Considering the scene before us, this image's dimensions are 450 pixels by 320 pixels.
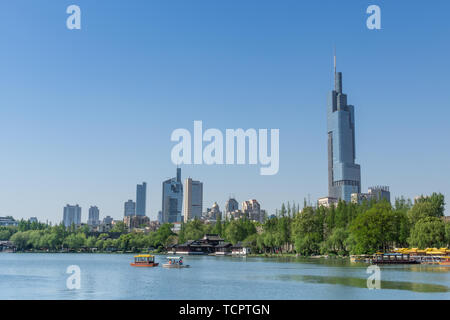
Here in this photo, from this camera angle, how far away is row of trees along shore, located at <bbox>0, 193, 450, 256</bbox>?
9944 centimetres

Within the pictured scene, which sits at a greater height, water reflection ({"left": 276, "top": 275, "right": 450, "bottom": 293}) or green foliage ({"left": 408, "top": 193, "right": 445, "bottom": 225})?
green foliage ({"left": 408, "top": 193, "right": 445, "bottom": 225})

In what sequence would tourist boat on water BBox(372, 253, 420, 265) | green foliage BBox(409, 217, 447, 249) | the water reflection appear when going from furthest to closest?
green foliage BBox(409, 217, 447, 249), tourist boat on water BBox(372, 253, 420, 265), the water reflection

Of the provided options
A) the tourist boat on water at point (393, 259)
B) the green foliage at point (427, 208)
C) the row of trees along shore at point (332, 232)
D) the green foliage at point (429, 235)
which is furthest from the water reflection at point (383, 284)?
the green foliage at point (427, 208)

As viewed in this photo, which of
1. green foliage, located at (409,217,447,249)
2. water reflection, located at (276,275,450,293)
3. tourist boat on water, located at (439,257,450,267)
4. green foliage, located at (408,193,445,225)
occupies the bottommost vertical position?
tourist boat on water, located at (439,257,450,267)

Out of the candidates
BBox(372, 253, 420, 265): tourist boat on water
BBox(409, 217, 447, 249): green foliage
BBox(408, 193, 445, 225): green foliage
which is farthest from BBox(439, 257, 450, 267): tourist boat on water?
BBox(408, 193, 445, 225): green foliage

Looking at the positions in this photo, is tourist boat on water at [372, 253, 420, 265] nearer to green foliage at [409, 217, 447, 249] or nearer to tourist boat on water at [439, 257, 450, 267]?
tourist boat on water at [439, 257, 450, 267]

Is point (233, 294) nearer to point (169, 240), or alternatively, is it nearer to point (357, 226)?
point (357, 226)

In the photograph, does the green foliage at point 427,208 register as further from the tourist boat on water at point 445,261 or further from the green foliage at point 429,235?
the tourist boat on water at point 445,261

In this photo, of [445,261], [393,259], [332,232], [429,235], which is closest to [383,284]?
[393,259]

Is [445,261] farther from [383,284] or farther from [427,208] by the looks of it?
[383,284]

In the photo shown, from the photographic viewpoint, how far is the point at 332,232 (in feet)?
395

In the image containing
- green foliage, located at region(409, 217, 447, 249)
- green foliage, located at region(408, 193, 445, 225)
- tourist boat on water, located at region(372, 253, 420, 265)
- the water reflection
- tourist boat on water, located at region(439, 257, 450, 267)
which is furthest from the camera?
green foliage, located at region(408, 193, 445, 225)
